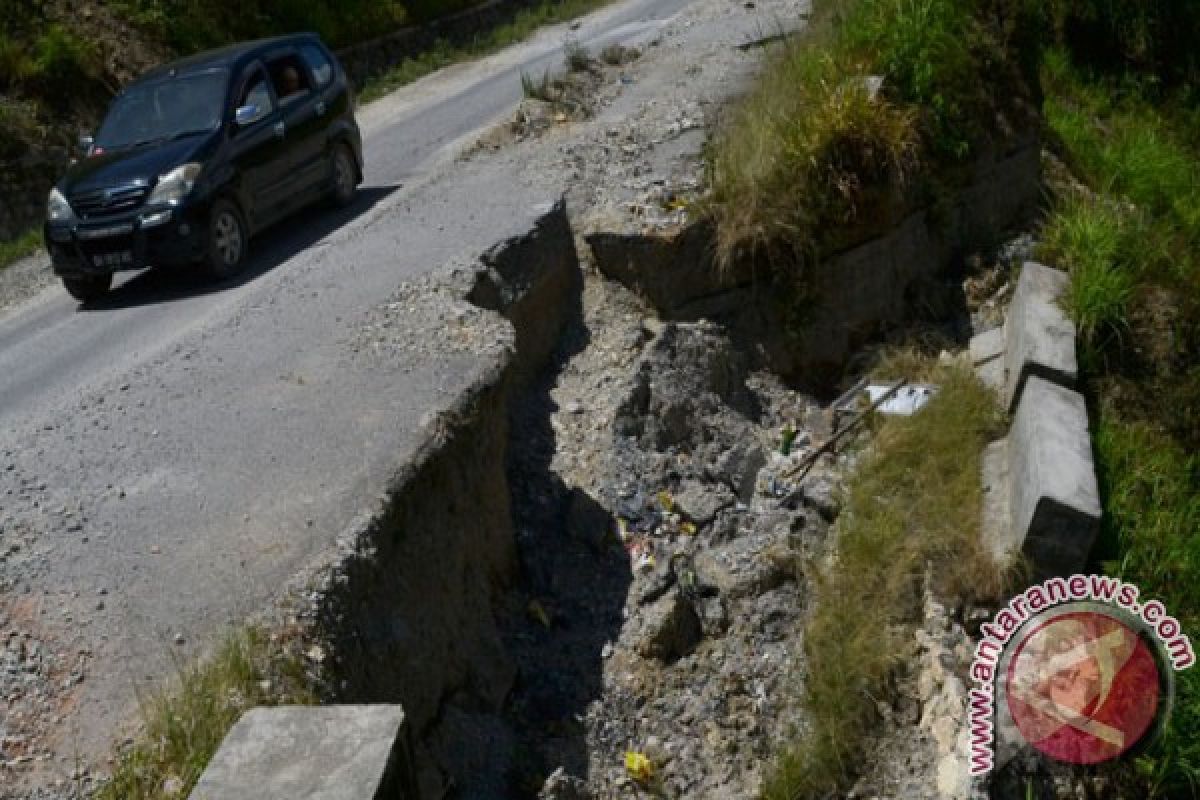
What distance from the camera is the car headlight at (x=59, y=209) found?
33.6ft

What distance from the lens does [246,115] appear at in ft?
34.8

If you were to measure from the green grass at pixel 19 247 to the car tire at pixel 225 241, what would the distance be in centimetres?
424

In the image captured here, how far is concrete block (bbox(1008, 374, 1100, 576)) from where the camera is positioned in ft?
19.8

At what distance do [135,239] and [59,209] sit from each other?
911 millimetres

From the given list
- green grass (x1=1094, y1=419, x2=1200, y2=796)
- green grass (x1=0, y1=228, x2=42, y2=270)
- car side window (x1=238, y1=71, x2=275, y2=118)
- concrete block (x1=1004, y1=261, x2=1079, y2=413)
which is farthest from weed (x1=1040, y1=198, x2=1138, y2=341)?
green grass (x1=0, y1=228, x2=42, y2=270)

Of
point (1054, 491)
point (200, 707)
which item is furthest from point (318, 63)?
point (200, 707)

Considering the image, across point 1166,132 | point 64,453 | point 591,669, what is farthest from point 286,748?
point 1166,132

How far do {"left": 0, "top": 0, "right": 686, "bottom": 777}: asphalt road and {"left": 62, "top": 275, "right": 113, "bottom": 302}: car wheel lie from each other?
127 millimetres

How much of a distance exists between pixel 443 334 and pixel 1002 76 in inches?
287

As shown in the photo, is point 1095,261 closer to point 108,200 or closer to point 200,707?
point 200,707

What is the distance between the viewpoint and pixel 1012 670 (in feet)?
19.0

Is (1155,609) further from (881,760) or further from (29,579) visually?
(29,579)

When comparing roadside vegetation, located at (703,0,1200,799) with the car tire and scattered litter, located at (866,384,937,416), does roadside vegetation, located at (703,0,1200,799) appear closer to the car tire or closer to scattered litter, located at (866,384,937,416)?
scattered litter, located at (866,384,937,416)

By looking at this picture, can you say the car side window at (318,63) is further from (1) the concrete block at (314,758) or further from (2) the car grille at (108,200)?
(1) the concrete block at (314,758)
